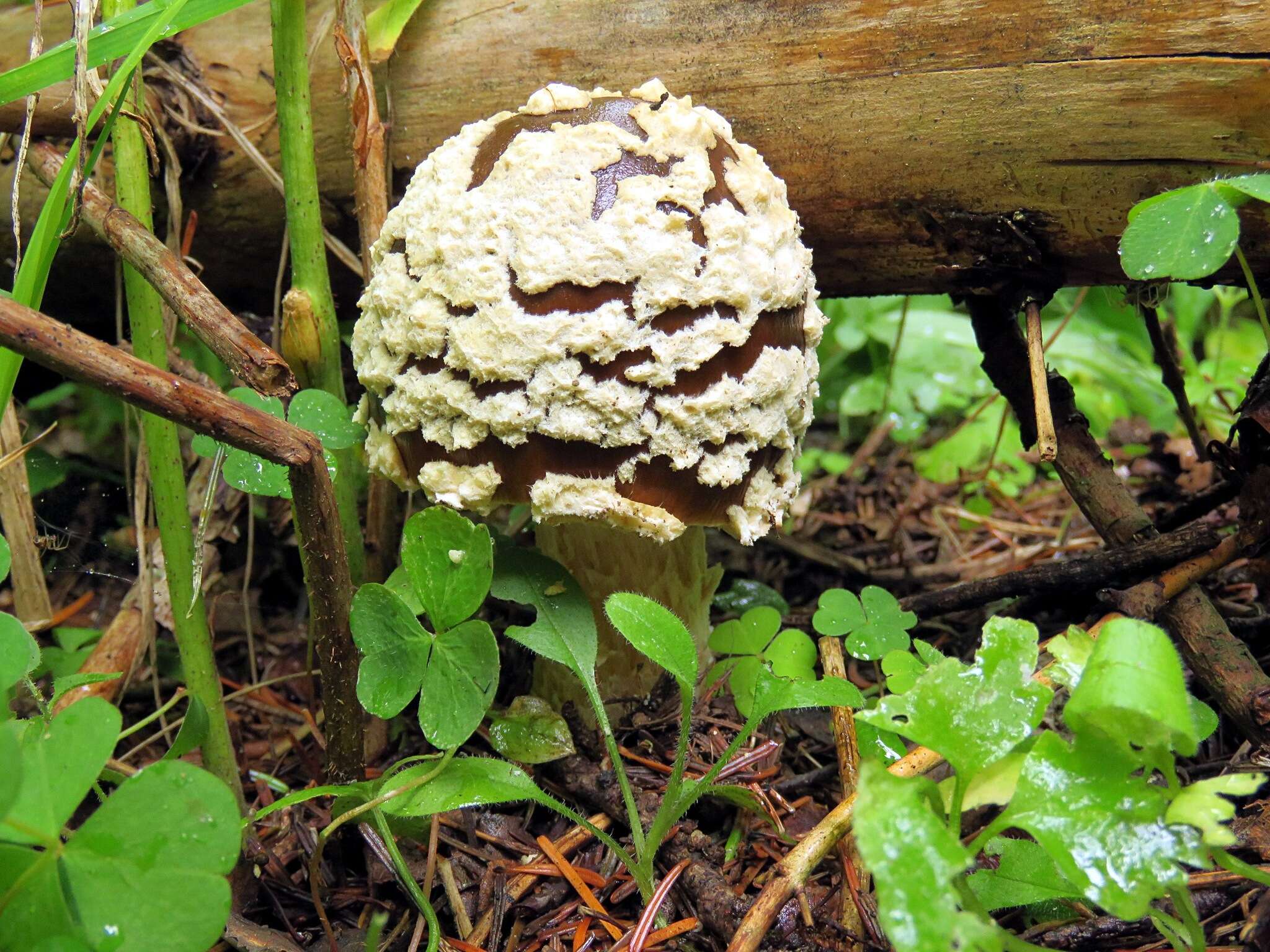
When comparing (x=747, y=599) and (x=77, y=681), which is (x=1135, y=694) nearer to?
(x=747, y=599)

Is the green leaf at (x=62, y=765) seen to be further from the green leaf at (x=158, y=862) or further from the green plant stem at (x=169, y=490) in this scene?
the green plant stem at (x=169, y=490)

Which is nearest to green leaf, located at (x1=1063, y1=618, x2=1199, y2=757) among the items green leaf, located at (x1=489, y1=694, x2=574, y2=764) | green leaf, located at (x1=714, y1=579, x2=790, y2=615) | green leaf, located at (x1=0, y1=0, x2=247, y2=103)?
green leaf, located at (x1=489, y1=694, x2=574, y2=764)

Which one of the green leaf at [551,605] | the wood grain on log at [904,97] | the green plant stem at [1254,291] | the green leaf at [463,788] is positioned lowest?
the green leaf at [463,788]

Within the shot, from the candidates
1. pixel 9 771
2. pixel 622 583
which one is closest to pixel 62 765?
pixel 9 771

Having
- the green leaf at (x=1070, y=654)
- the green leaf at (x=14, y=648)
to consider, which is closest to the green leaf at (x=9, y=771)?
the green leaf at (x=14, y=648)

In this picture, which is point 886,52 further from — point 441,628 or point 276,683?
point 276,683

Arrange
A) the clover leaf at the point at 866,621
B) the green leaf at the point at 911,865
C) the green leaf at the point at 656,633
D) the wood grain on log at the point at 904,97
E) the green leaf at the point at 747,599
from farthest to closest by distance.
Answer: the green leaf at the point at 747,599 < the clover leaf at the point at 866,621 < the wood grain on log at the point at 904,97 < the green leaf at the point at 656,633 < the green leaf at the point at 911,865
